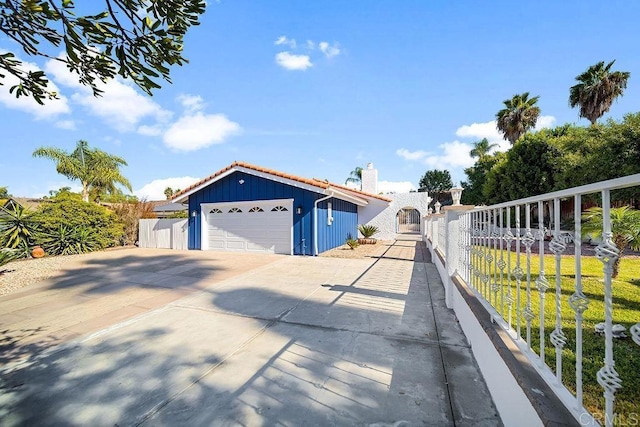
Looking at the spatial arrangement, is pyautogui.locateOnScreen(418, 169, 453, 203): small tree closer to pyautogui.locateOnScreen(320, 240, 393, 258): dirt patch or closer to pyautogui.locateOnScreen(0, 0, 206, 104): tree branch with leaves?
pyautogui.locateOnScreen(320, 240, 393, 258): dirt patch

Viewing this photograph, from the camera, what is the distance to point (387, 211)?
17328mm

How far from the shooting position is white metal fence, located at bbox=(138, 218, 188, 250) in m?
13.4

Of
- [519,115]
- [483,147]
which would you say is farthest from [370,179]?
[483,147]

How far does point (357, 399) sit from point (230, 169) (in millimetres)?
11132

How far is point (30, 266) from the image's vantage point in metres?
8.74

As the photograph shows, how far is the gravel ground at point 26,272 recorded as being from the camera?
649 cm

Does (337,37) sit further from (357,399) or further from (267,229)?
(357,399)

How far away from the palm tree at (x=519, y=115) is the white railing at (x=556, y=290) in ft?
75.7

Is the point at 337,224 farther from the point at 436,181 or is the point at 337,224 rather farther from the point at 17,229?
the point at 436,181

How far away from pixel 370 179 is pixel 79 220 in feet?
53.2

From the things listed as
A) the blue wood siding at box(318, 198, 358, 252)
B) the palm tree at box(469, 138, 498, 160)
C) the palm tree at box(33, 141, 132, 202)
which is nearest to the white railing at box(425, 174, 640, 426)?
the blue wood siding at box(318, 198, 358, 252)

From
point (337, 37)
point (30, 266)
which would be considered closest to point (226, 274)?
point (30, 266)

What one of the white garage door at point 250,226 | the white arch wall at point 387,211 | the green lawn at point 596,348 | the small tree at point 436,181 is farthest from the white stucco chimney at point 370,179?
the small tree at point 436,181

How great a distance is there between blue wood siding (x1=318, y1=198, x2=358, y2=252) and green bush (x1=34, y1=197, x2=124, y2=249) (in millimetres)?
10749
